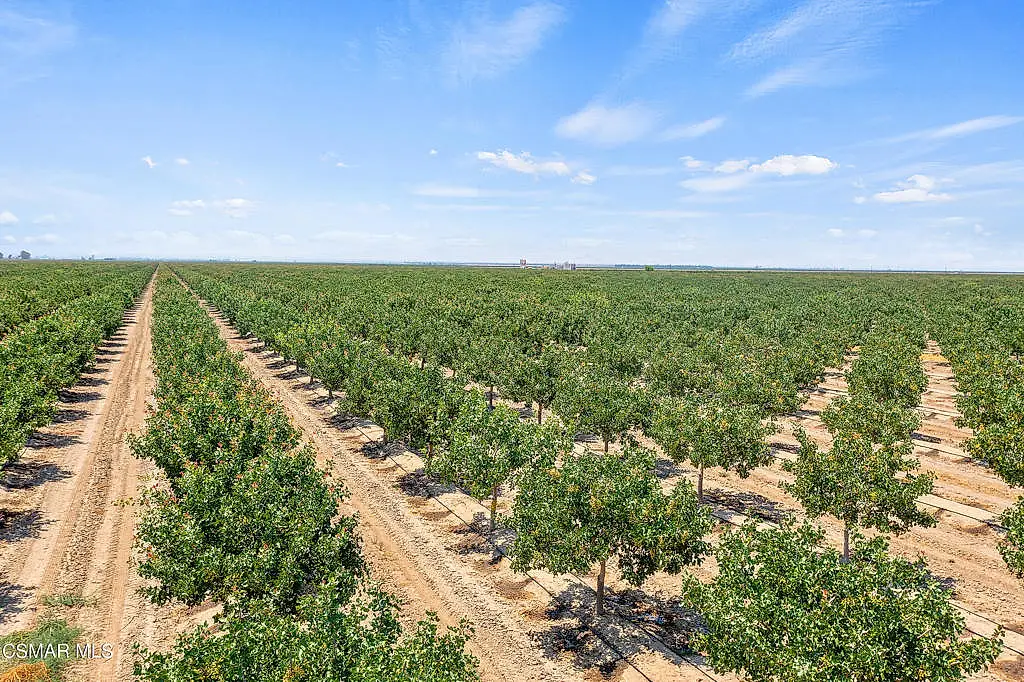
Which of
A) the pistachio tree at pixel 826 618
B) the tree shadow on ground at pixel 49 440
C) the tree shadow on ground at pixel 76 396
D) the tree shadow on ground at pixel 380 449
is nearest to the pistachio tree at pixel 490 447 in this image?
the pistachio tree at pixel 826 618

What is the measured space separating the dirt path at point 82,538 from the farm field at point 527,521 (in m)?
0.15

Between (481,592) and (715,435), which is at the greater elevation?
(715,435)

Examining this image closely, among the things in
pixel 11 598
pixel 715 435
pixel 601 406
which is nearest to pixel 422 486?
pixel 601 406

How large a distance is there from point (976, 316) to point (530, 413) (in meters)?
66.2

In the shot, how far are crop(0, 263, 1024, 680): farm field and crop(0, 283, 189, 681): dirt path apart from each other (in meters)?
0.15

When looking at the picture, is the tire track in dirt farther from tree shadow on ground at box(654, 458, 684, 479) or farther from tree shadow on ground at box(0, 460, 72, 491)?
tree shadow on ground at box(654, 458, 684, 479)

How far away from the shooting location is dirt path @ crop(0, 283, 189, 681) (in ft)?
71.4

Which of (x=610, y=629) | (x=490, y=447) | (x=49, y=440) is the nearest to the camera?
(x=610, y=629)

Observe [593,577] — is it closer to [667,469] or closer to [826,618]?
[826,618]

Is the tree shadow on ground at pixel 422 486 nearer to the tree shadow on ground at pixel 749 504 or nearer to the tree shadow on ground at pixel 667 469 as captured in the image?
the tree shadow on ground at pixel 667 469

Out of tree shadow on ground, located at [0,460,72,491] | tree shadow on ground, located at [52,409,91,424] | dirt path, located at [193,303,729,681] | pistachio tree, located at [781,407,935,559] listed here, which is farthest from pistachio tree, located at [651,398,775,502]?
tree shadow on ground, located at [52,409,91,424]

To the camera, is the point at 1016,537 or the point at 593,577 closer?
the point at 1016,537

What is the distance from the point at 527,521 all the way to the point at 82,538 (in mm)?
24509

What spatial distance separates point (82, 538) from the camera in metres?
28.3
